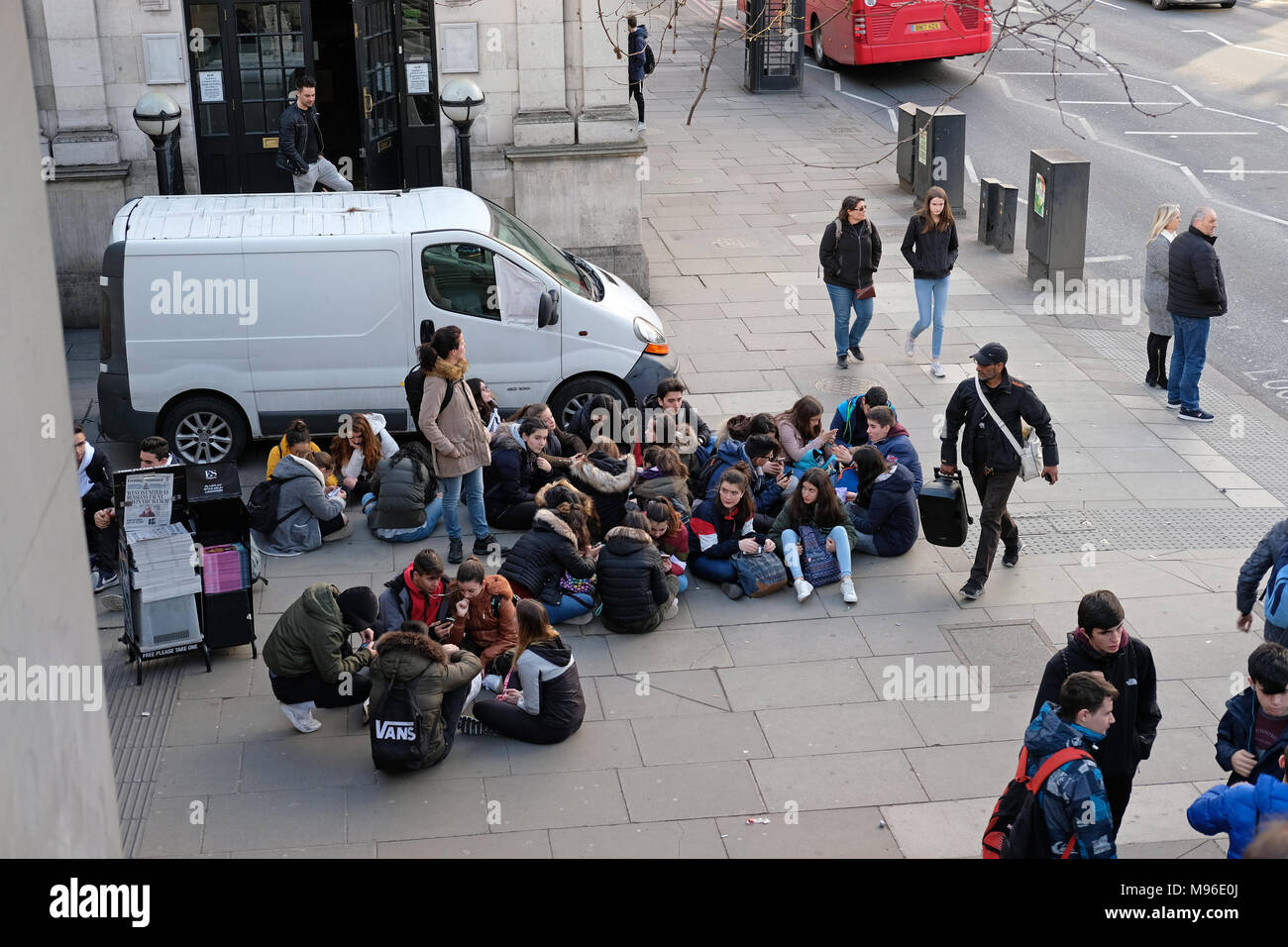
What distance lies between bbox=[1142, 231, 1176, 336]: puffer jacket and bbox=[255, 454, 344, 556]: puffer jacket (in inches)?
308

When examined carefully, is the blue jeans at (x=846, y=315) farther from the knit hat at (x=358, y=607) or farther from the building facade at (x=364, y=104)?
the knit hat at (x=358, y=607)

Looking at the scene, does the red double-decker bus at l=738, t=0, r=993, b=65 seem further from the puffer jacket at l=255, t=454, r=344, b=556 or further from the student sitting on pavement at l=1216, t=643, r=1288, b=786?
A: the student sitting on pavement at l=1216, t=643, r=1288, b=786

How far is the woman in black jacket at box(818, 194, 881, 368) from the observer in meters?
13.4

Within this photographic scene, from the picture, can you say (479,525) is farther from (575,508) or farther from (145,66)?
(145,66)

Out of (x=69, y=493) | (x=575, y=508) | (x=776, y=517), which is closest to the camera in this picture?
(x=69, y=493)

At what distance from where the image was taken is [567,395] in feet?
39.9

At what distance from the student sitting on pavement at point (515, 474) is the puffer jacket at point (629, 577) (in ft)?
5.34

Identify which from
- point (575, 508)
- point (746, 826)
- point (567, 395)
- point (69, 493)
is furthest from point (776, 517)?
point (69, 493)

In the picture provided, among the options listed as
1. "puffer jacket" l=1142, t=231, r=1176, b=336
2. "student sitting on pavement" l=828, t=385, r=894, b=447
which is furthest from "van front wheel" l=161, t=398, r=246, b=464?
"puffer jacket" l=1142, t=231, r=1176, b=336

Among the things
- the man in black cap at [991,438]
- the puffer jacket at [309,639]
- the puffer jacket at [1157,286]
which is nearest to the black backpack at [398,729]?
the puffer jacket at [309,639]

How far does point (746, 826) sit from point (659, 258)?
1100 cm

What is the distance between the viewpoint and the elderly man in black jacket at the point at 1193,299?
40.7 ft
